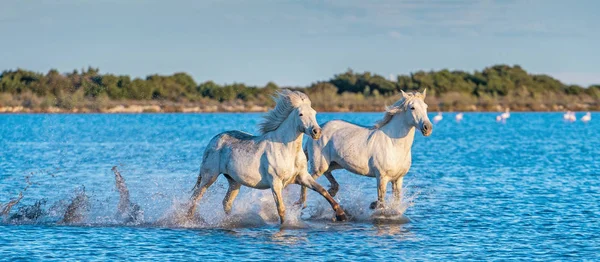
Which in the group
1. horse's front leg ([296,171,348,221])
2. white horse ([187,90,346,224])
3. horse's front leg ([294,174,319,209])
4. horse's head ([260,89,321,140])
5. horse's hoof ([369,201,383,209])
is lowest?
horse's hoof ([369,201,383,209])

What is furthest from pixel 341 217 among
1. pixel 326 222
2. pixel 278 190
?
pixel 278 190

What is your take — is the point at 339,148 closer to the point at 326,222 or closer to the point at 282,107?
the point at 326,222

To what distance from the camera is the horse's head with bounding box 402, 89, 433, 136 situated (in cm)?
1468

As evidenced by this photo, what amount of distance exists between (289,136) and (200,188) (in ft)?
5.81

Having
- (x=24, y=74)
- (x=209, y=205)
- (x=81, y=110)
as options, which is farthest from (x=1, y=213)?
(x=24, y=74)

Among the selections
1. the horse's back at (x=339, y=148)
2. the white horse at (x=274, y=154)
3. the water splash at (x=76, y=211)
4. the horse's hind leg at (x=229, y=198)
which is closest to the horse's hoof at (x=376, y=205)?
the horse's back at (x=339, y=148)

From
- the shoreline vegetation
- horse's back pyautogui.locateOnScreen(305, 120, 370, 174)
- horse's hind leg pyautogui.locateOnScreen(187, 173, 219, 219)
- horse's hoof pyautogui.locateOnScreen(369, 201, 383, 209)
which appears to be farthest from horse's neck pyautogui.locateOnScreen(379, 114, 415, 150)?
the shoreline vegetation

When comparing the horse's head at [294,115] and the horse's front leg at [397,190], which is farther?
the horse's front leg at [397,190]

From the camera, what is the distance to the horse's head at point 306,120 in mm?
13688

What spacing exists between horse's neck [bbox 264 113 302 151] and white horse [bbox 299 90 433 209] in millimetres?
1241

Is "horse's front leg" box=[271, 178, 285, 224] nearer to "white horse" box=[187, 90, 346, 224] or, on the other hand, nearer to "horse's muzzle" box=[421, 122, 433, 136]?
"white horse" box=[187, 90, 346, 224]

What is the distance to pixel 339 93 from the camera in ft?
303

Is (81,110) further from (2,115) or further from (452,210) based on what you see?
(452,210)

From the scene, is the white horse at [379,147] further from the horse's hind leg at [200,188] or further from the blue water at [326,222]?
the horse's hind leg at [200,188]
